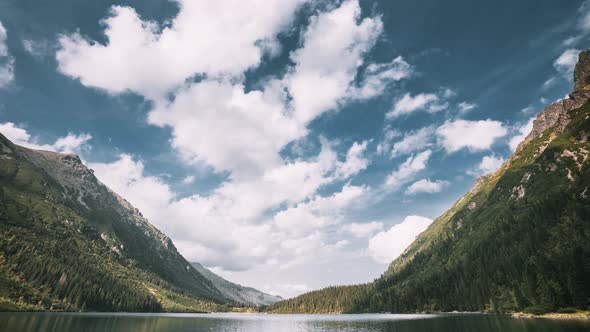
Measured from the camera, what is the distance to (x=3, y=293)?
16800cm

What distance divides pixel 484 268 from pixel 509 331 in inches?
6304

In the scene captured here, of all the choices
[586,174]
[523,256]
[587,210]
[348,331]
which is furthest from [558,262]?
[586,174]

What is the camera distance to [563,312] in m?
97.4

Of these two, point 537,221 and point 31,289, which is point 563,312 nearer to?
point 537,221

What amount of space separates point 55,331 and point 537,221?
228088mm

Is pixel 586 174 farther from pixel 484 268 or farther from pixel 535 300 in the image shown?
pixel 535 300

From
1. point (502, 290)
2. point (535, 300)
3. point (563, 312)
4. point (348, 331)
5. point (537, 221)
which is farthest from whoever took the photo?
point (537, 221)

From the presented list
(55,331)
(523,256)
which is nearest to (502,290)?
(523,256)

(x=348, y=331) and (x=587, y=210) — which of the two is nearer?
(x=348, y=331)

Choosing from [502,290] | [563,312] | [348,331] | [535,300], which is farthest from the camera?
[502,290]

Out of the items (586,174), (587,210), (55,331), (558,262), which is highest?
(586,174)

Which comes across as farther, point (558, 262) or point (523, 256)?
point (523, 256)

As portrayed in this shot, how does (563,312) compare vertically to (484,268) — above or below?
below

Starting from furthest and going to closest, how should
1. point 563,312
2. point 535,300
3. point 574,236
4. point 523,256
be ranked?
point 523,256, point 574,236, point 535,300, point 563,312
